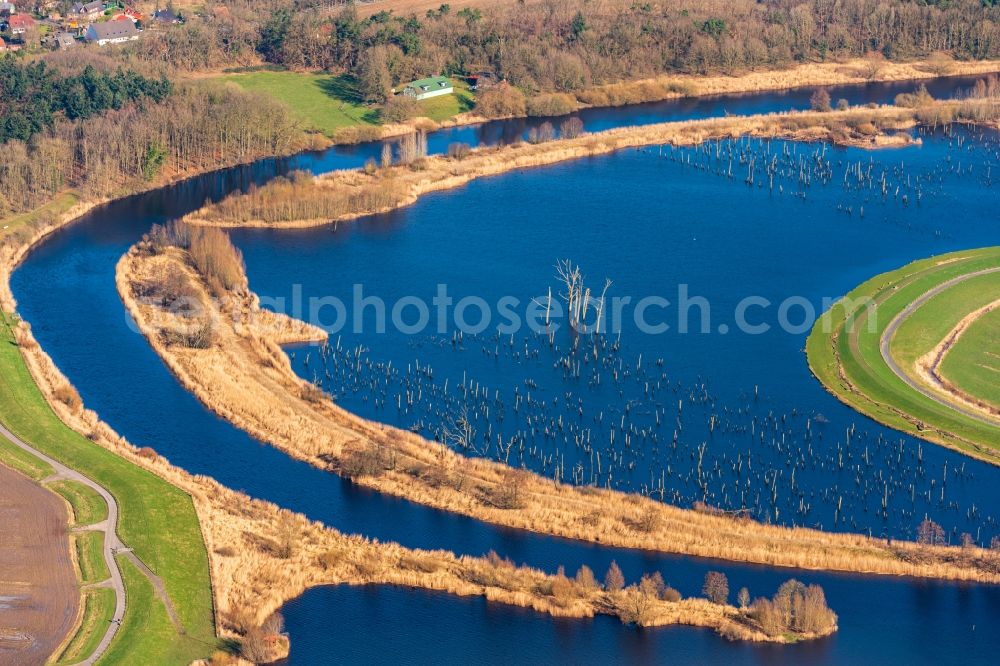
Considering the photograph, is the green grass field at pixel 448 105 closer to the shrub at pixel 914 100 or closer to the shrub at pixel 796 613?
the shrub at pixel 914 100

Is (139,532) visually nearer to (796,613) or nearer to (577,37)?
(796,613)

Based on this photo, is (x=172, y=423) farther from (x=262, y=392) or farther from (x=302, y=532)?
(x=302, y=532)

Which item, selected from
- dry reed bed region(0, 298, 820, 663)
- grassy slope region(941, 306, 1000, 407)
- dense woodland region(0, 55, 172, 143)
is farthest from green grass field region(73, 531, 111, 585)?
dense woodland region(0, 55, 172, 143)

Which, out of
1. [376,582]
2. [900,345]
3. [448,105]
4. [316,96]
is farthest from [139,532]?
[448,105]

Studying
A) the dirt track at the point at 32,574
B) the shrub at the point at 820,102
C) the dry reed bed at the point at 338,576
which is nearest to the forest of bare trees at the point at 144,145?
the dirt track at the point at 32,574

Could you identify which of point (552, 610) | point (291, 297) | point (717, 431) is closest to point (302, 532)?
point (552, 610)

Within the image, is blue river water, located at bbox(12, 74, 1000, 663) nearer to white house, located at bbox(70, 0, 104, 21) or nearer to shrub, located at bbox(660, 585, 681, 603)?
shrub, located at bbox(660, 585, 681, 603)
